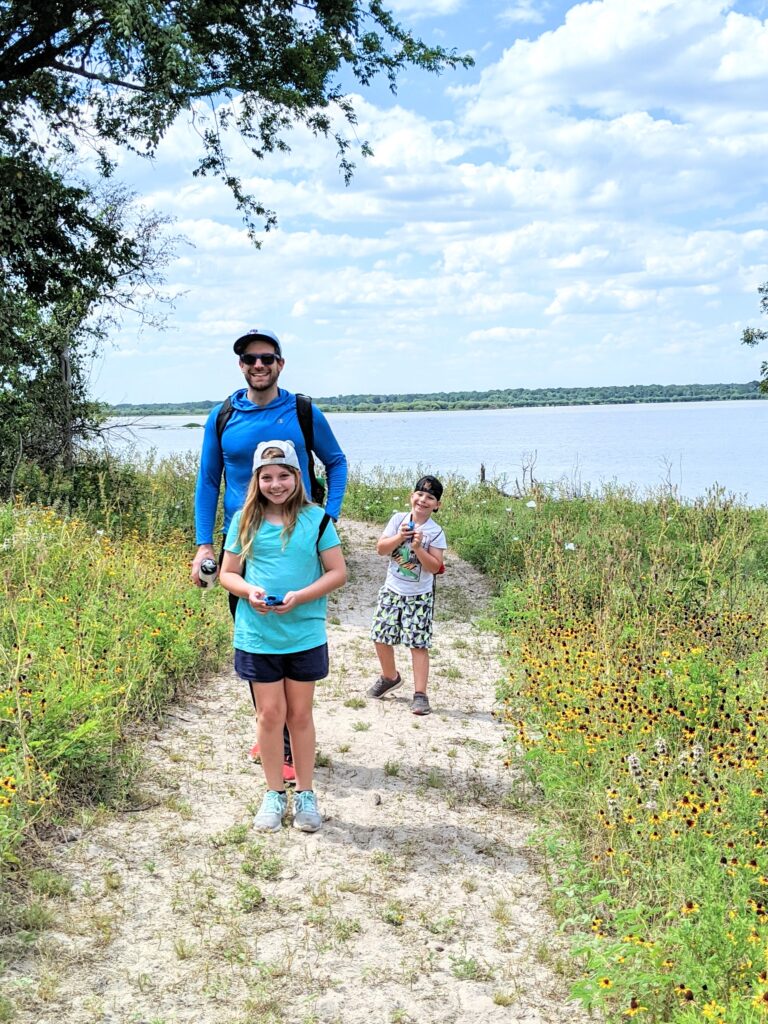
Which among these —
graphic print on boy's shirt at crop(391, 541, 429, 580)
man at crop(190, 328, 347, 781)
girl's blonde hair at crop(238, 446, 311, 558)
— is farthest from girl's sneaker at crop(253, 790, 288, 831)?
graphic print on boy's shirt at crop(391, 541, 429, 580)

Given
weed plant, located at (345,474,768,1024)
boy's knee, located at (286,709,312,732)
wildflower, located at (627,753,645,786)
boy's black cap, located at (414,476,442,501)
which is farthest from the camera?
boy's black cap, located at (414,476,442,501)

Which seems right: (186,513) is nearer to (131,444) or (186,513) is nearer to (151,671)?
(131,444)

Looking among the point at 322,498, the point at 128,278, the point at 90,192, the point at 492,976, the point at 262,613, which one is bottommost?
the point at 492,976

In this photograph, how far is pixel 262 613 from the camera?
13.9 feet

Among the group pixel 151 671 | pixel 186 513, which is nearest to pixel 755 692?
pixel 151 671

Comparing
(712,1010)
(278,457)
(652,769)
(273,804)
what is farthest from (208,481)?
(712,1010)

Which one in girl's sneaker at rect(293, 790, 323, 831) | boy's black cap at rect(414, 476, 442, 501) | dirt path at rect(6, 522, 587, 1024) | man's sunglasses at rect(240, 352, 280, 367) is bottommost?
dirt path at rect(6, 522, 587, 1024)

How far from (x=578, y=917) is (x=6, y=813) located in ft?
7.90

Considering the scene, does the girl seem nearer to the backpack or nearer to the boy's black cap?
the backpack

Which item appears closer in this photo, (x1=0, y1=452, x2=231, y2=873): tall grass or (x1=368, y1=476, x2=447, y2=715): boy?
(x1=0, y1=452, x2=231, y2=873): tall grass

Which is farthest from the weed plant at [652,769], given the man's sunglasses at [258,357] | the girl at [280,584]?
the man's sunglasses at [258,357]

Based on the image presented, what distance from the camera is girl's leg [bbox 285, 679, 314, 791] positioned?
4.40m

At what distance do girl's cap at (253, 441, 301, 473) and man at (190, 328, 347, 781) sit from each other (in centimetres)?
24

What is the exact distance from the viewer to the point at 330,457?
4773 mm
